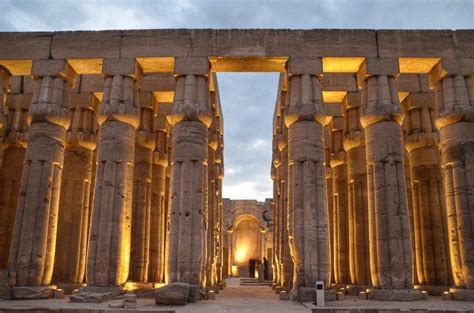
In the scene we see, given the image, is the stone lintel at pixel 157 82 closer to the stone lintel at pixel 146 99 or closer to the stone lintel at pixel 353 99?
the stone lintel at pixel 146 99

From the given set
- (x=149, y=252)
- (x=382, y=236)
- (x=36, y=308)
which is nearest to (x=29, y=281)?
(x=36, y=308)

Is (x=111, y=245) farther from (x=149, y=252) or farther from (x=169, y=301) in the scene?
(x=149, y=252)

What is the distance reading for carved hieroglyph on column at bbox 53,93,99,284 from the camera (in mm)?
18766

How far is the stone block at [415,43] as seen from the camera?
15953mm

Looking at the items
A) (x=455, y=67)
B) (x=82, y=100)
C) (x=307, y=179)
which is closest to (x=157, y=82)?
(x=82, y=100)

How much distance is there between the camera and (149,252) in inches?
805

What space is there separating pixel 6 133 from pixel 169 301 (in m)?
12.6

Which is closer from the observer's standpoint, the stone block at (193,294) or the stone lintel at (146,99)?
the stone block at (193,294)

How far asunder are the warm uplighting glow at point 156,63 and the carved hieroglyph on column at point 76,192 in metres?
4.61

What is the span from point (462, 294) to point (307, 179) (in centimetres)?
584

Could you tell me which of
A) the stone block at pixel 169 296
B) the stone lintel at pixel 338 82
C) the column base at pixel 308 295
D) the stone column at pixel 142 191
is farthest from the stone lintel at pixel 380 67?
the stone block at pixel 169 296

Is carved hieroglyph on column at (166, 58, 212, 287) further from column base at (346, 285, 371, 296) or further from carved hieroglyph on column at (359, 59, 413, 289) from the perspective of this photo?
column base at (346, 285, 371, 296)

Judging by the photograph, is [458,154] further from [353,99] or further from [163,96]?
[163,96]

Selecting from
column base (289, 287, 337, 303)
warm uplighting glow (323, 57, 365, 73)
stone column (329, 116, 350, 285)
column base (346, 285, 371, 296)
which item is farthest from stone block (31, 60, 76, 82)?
column base (346, 285, 371, 296)
